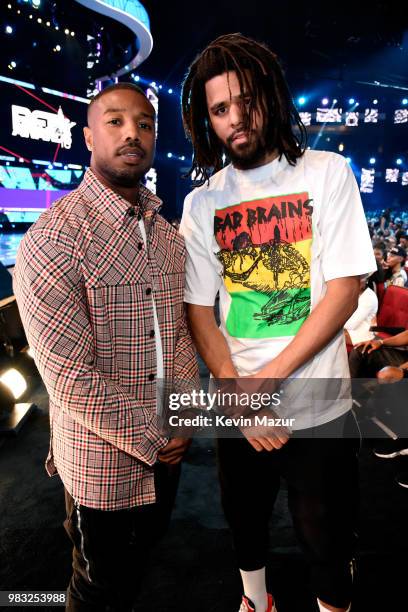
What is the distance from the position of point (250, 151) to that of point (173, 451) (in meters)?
1.10

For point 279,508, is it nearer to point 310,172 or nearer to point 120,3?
point 310,172

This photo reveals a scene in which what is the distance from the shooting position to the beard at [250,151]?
4.82 ft

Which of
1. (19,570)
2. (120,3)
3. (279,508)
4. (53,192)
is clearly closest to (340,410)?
(279,508)

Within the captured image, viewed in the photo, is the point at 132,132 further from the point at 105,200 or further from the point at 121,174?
the point at 105,200

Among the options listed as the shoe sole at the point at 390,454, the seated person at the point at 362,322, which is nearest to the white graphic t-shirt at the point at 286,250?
the shoe sole at the point at 390,454

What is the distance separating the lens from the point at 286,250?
1489mm

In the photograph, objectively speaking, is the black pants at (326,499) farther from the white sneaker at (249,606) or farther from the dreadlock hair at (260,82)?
the dreadlock hair at (260,82)

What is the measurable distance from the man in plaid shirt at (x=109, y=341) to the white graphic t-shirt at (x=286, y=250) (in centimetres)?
23

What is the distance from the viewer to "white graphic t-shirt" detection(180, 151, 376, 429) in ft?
4.64

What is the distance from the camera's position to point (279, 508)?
2850 millimetres

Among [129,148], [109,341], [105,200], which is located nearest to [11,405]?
[109,341]

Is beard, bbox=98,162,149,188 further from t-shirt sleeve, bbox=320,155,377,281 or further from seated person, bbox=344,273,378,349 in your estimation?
seated person, bbox=344,273,378,349

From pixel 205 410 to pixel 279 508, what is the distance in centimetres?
167

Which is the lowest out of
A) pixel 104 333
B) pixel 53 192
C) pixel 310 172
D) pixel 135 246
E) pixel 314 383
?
pixel 314 383
